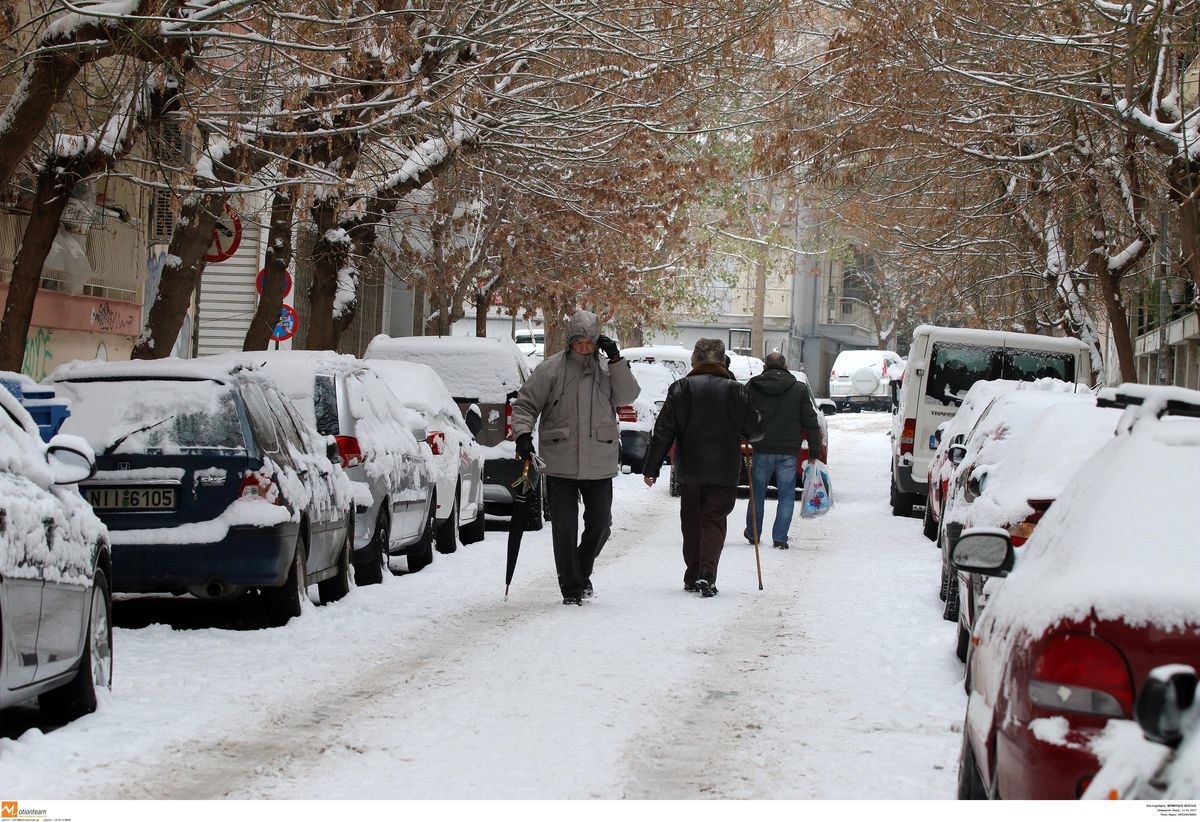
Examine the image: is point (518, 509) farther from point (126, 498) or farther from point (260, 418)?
point (126, 498)

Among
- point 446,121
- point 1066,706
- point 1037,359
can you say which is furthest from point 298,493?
point 1037,359

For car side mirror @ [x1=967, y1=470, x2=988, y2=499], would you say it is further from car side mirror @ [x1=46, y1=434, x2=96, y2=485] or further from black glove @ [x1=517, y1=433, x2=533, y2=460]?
car side mirror @ [x1=46, y1=434, x2=96, y2=485]

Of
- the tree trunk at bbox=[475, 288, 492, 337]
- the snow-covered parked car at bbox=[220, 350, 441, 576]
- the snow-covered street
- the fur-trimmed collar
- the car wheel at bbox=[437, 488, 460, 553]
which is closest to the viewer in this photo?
the snow-covered street

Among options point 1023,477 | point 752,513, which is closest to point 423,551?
point 752,513

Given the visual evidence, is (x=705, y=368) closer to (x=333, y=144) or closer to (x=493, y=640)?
(x=493, y=640)

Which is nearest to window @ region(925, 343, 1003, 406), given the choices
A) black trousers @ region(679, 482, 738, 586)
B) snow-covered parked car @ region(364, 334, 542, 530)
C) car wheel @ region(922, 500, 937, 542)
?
car wheel @ region(922, 500, 937, 542)

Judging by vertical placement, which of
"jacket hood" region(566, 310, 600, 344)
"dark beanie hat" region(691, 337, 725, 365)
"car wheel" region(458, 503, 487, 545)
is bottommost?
"car wheel" region(458, 503, 487, 545)

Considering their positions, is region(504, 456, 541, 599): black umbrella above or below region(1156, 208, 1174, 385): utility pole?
below

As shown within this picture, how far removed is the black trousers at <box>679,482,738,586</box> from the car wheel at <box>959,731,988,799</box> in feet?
22.3

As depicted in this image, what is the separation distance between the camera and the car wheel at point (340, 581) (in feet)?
37.7

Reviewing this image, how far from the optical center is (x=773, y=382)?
55.6 feet

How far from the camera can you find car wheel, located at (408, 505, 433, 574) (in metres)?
14.0

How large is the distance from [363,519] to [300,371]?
1.28 meters

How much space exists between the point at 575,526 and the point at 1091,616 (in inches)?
302
